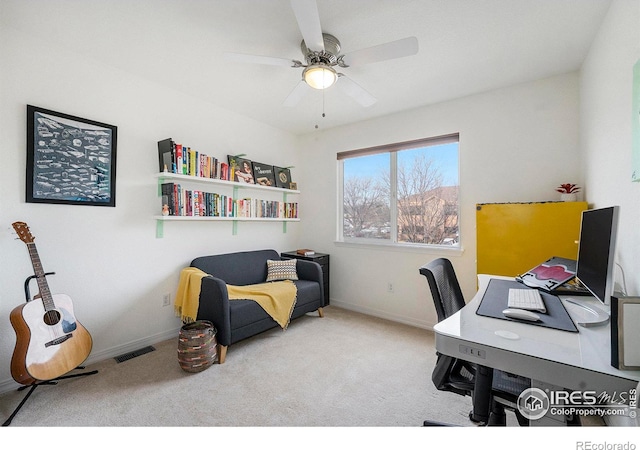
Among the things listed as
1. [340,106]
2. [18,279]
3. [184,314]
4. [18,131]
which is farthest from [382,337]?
[18,131]

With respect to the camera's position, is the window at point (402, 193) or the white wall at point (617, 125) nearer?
the white wall at point (617, 125)

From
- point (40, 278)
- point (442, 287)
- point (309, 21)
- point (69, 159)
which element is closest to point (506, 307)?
point (442, 287)

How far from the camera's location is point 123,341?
2398 millimetres

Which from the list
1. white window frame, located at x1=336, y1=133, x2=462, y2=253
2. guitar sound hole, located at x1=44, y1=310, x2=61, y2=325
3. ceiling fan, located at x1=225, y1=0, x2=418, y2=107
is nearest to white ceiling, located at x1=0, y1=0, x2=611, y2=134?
ceiling fan, located at x1=225, y1=0, x2=418, y2=107

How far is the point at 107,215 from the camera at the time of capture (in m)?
2.31

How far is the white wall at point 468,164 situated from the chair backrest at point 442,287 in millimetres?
1351

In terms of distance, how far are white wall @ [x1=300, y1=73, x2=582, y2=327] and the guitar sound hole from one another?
2.76m

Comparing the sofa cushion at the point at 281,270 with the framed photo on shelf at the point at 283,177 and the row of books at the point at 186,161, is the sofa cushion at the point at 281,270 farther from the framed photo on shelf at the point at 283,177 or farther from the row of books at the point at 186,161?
the row of books at the point at 186,161

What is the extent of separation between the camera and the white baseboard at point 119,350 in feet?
6.06

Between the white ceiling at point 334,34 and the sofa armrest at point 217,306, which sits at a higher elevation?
the white ceiling at point 334,34

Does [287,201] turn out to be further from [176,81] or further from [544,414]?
[544,414]

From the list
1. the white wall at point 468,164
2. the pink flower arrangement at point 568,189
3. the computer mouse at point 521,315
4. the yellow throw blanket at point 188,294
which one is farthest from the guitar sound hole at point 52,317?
the pink flower arrangement at point 568,189

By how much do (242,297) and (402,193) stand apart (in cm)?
217

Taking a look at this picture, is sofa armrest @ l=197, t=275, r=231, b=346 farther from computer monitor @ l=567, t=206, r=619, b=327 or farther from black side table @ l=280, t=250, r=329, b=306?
computer monitor @ l=567, t=206, r=619, b=327
